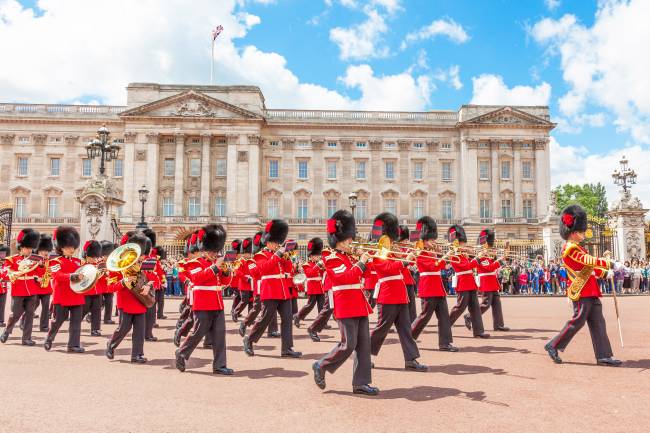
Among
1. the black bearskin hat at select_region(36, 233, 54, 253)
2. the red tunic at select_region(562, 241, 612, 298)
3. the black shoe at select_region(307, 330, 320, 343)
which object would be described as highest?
the black bearskin hat at select_region(36, 233, 54, 253)

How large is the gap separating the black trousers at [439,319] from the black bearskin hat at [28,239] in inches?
285

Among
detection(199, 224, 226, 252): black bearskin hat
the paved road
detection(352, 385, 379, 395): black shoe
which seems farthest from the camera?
detection(199, 224, 226, 252): black bearskin hat

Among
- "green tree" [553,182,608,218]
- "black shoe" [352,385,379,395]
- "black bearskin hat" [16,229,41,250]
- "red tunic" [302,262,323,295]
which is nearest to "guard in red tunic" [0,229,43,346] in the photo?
"black bearskin hat" [16,229,41,250]

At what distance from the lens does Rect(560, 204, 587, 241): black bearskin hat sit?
768 cm

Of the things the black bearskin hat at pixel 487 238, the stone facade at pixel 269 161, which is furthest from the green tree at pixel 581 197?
the black bearskin hat at pixel 487 238

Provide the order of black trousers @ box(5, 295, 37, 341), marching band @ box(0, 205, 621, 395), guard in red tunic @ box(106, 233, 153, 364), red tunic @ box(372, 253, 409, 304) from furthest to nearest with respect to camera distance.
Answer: black trousers @ box(5, 295, 37, 341)
guard in red tunic @ box(106, 233, 153, 364)
red tunic @ box(372, 253, 409, 304)
marching band @ box(0, 205, 621, 395)

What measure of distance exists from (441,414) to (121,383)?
12.1ft

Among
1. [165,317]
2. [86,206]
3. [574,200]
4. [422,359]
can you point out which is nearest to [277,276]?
[422,359]

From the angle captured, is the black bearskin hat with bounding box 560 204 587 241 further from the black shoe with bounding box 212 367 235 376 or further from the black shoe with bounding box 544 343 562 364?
the black shoe with bounding box 212 367 235 376

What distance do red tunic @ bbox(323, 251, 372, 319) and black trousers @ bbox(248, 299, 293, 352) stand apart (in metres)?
2.28

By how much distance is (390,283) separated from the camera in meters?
7.10

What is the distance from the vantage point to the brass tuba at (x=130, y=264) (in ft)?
25.3

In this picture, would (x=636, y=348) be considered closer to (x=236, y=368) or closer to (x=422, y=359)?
(x=422, y=359)

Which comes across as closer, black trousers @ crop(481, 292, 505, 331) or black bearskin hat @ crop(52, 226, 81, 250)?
black bearskin hat @ crop(52, 226, 81, 250)
